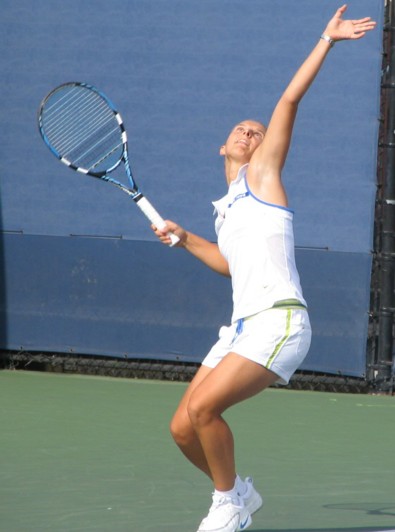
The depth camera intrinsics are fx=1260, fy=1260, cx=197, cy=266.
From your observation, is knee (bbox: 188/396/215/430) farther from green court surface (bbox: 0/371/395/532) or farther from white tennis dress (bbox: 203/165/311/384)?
green court surface (bbox: 0/371/395/532)

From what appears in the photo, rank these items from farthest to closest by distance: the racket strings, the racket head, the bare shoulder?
the racket strings → the racket head → the bare shoulder

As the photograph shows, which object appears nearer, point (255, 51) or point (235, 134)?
point (235, 134)

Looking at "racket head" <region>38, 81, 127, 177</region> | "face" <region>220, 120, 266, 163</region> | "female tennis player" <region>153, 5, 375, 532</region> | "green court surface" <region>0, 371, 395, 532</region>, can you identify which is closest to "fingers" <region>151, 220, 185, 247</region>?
"female tennis player" <region>153, 5, 375, 532</region>

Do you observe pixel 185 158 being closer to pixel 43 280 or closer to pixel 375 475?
pixel 43 280

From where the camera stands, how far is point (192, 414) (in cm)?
423

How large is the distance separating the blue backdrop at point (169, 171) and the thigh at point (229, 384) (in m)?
3.93

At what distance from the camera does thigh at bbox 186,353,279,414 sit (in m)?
4.20

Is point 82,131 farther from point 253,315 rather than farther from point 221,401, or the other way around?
point 221,401

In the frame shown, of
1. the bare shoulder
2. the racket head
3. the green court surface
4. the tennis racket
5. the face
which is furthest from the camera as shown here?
the racket head

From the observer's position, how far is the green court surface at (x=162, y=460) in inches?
187

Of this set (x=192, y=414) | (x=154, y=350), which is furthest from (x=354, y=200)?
(x=192, y=414)

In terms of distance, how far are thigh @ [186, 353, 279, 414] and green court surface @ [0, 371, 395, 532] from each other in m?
0.57

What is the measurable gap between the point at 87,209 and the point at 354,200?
6.23ft

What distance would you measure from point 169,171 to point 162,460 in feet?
10.1
